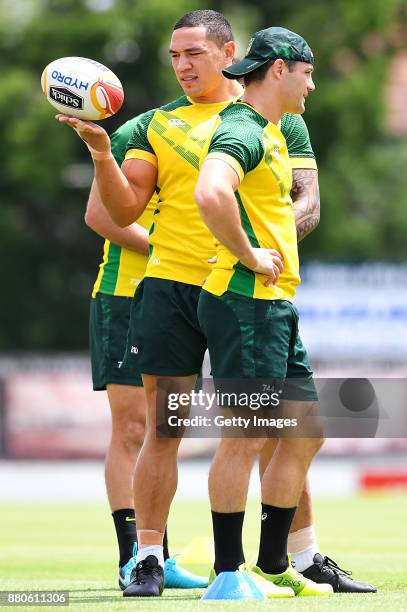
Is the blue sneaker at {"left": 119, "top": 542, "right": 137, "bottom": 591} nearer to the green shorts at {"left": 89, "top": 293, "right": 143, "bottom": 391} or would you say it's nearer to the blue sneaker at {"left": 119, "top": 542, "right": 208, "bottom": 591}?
the blue sneaker at {"left": 119, "top": 542, "right": 208, "bottom": 591}

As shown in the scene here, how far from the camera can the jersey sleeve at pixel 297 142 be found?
6988 mm

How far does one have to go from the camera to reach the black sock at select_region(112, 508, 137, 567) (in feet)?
24.8

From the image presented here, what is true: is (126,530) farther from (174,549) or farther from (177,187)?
(174,549)

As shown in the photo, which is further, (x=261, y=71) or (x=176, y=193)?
(x=176, y=193)

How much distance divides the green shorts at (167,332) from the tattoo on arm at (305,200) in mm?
590

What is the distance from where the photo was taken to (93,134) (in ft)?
21.3

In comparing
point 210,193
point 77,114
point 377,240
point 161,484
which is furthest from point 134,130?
point 377,240

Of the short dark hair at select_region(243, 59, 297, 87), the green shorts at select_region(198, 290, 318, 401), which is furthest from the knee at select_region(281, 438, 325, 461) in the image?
the short dark hair at select_region(243, 59, 297, 87)

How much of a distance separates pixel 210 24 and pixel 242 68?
65 cm

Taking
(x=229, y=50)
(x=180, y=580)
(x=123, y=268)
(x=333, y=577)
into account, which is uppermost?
(x=229, y=50)

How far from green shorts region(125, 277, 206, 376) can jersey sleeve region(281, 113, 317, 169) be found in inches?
31.7

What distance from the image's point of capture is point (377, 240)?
1195 inches

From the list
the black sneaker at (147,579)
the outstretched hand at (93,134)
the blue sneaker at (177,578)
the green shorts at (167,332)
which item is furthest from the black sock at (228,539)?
the outstretched hand at (93,134)

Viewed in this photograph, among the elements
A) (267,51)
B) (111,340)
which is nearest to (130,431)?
(111,340)
